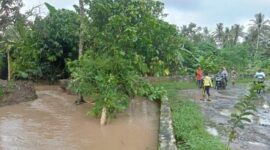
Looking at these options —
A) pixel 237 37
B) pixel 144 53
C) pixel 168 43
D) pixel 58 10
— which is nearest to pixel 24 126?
pixel 144 53

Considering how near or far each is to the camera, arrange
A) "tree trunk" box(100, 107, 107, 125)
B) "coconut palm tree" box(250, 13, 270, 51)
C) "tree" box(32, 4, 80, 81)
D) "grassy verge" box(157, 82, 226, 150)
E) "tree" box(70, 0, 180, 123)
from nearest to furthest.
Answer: "grassy verge" box(157, 82, 226, 150)
"tree" box(70, 0, 180, 123)
"tree trunk" box(100, 107, 107, 125)
"tree" box(32, 4, 80, 81)
"coconut palm tree" box(250, 13, 270, 51)

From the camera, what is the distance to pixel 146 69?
39.8 feet

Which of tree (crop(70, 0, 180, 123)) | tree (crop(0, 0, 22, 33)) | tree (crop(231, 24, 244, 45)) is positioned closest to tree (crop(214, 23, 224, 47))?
tree (crop(231, 24, 244, 45))

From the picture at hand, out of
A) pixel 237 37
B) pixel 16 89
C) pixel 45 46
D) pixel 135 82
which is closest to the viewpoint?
pixel 135 82

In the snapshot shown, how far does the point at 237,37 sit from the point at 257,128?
135 ft

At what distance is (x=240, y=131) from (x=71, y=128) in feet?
16.4

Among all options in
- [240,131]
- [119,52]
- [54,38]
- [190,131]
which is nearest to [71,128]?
[119,52]

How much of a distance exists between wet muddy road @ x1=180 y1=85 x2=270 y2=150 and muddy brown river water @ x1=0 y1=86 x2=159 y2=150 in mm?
1823

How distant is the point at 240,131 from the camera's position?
10336 millimetres

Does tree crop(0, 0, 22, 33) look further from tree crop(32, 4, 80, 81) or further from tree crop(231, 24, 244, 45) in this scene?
tree crop(231, 24, 244, 45)

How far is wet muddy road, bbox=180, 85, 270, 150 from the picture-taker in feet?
30.2

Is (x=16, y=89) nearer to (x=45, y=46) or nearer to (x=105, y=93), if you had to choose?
(x=45, y=46)

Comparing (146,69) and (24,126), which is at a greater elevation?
(146,69)

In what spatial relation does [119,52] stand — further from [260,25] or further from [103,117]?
[260,25]
